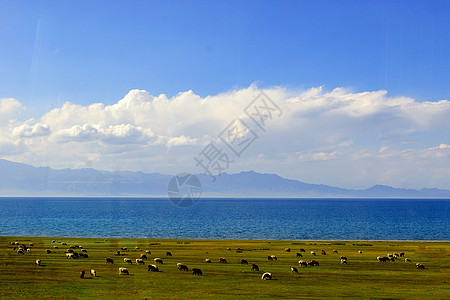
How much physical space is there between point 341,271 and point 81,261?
2910cm

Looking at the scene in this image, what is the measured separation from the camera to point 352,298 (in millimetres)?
30062

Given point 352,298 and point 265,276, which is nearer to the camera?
point 352,298

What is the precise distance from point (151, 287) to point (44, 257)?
1027 inches

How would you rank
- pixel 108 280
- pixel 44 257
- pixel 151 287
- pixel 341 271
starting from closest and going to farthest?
1. pixel 151 287
2. pixel 108 280
3. pixel 341 271
4. pixel 44 257

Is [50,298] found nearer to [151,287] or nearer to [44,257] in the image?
[151,287]

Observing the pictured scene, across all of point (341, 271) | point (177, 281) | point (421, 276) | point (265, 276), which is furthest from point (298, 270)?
point (177, 281)

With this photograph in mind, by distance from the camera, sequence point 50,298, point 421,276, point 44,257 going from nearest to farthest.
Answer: point 50,298
point 421,276
point 44,257

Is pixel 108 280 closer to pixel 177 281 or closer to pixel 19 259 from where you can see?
pixel 177 281

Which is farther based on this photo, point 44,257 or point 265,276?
point 44,257

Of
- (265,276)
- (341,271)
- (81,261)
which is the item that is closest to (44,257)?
(81,261)

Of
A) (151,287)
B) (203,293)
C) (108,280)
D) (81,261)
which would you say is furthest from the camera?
(81,261)

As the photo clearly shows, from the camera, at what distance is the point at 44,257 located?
53344 mm

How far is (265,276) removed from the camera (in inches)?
1505

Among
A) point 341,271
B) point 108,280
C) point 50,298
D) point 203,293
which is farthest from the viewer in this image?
point 341,271
